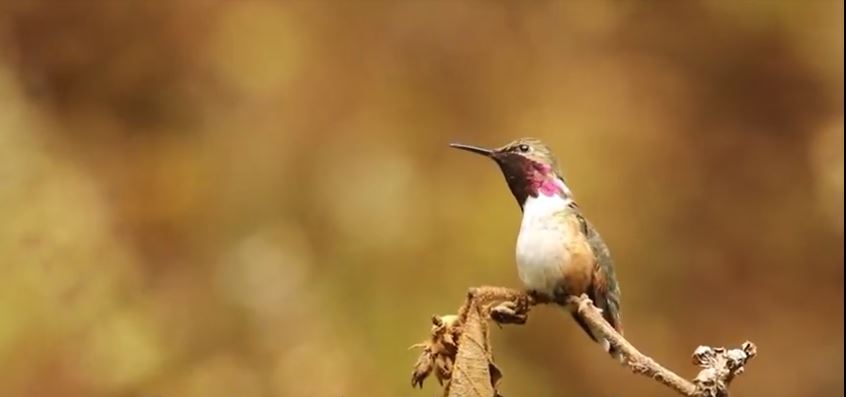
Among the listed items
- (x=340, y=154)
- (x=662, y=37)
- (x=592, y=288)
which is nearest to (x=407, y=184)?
(x=340, y=154)

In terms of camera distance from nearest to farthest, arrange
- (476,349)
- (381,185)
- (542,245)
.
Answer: (476,349)
(542,245)
(381,185)

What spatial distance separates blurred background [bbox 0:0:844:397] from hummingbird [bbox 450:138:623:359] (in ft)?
2.38

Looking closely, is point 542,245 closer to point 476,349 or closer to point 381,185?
point 476,349

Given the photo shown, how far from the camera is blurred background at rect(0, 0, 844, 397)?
1460 mm

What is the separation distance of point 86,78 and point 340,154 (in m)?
0.39

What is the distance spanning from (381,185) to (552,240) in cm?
84

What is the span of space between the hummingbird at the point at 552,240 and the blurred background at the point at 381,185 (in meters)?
0.72

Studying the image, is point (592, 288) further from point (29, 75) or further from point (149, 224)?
point (29, 75)

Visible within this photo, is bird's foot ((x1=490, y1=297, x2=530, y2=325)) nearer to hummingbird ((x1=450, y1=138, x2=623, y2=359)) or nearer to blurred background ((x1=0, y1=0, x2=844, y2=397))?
hummingbird ((x1=450, y1=138, x2=623, y2=359))

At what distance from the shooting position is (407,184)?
1.55 metres

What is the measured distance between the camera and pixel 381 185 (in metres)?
1.55

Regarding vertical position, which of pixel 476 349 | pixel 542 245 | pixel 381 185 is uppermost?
pixel 381 185

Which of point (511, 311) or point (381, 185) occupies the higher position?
point (381, 185)

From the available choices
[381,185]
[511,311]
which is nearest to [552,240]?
[511,311]
